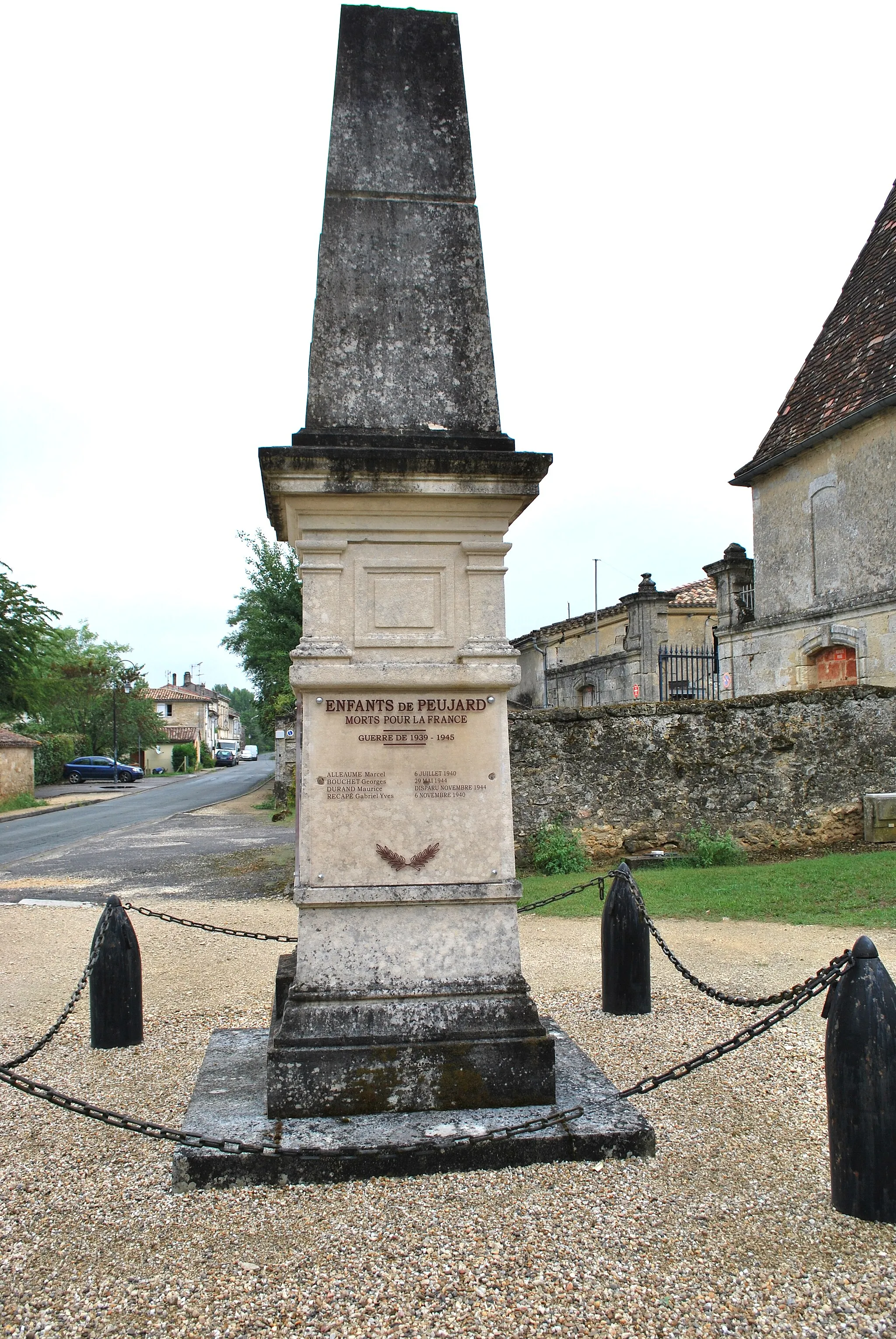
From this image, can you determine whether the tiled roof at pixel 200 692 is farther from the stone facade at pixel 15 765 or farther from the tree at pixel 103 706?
the stone facade at pixel 15 765

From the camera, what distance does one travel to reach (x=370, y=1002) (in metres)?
3.61

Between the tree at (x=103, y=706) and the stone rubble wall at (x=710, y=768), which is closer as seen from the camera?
the stone rubble wall at (x=710, y=768)

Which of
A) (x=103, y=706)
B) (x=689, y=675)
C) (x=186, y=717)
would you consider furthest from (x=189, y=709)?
(x=689, y=675)

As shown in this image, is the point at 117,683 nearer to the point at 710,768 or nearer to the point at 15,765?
the point at 15,765

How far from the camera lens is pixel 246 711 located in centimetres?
15525

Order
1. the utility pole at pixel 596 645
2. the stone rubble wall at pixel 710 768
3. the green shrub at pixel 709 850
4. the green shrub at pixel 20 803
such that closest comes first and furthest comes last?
the green shrub at pixel 709 850 → the stone rubble wall at pixel 710 768 → the utility pole at pixel 596 645 → the green shrub at pixel 20 803

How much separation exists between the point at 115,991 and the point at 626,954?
113 inches

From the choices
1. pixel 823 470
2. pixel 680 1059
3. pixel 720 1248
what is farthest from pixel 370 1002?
pixel 823 470

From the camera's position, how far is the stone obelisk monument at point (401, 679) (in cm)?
355

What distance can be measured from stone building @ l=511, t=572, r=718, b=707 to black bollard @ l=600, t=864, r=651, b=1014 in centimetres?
1112

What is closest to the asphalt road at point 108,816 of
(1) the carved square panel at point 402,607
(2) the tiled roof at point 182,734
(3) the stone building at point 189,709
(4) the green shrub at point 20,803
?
(4) the green shrub at point 20,803

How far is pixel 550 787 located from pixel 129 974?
6.98 metres

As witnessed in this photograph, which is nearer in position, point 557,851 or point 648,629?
point 557,851

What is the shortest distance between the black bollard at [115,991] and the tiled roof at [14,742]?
95.1 ft
